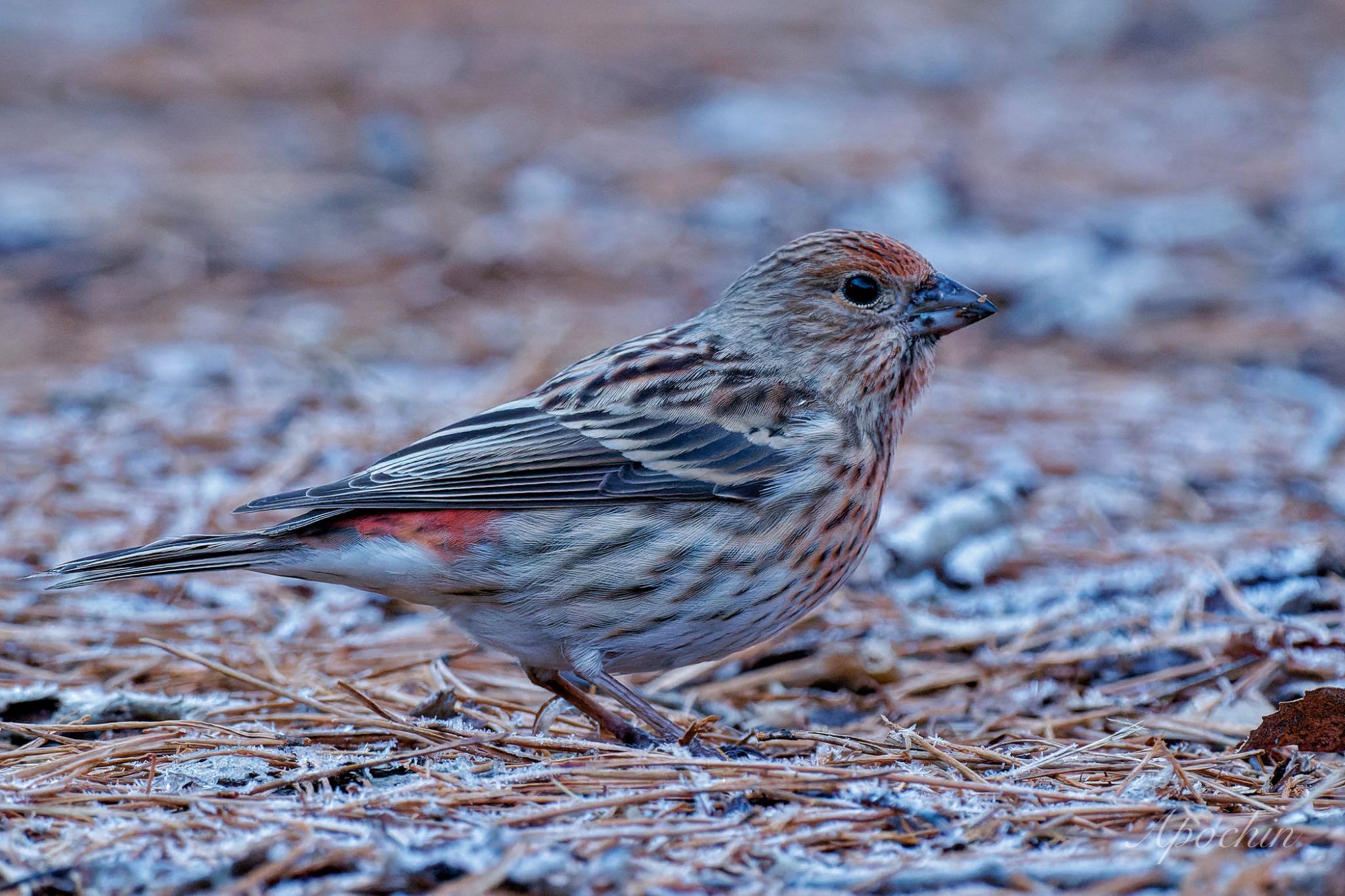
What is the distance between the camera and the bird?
13.1 feet

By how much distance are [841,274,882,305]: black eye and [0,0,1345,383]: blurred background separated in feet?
9.19

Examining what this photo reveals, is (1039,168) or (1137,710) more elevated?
(1039,168)

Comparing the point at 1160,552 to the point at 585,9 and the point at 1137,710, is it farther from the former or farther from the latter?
the point at 585,9

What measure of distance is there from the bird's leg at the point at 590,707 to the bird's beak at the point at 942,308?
5.10 ft

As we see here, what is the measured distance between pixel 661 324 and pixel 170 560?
4587 mm

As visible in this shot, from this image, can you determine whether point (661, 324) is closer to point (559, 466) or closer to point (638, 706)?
point (559, 466)

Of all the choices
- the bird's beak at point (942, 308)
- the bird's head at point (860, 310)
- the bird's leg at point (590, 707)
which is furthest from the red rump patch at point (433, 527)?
the bird's beak at point (942, 308)

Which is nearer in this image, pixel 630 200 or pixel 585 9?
pixel 630 200

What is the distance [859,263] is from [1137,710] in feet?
5.32

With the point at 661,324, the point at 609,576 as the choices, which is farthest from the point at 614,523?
the point at 661,324

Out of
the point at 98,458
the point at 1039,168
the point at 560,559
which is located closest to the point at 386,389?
the point at 98,458

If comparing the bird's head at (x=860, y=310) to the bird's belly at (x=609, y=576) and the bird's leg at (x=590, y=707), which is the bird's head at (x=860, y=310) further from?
the bird's leg at (x=590, y=707)

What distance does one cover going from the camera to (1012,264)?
337 inches

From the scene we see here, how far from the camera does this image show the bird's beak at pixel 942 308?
4574 millimetres
